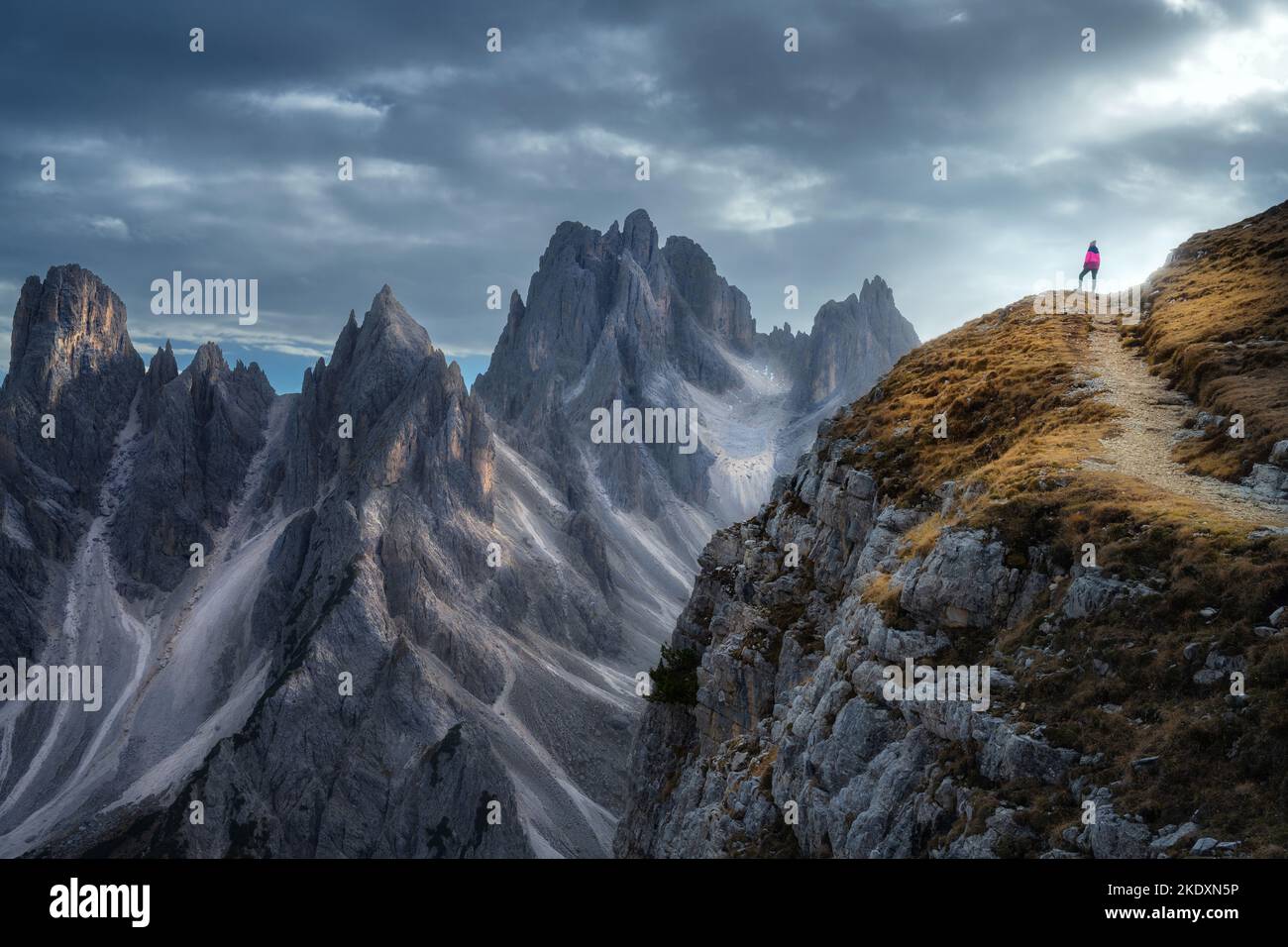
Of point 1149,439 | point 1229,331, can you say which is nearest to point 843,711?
point 1149,439

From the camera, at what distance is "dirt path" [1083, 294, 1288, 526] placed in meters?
26.4

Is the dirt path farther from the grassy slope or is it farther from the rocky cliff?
the grassy slope

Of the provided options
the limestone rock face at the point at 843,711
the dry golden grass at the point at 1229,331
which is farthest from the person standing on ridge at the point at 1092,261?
the limestone rock face at the point at 843,711

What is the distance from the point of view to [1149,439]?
1310 inches

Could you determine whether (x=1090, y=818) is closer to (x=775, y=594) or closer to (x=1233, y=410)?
(x=1233, y=410)

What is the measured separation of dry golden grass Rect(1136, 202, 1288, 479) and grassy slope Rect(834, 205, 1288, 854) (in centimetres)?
13

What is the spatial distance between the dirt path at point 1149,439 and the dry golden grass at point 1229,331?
0.77 meters

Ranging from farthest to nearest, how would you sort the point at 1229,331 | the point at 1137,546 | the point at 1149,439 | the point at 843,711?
1. the point at 1229,331
2. the point at 1149,439
3. the point at 843,711
4. the point at 1137,546

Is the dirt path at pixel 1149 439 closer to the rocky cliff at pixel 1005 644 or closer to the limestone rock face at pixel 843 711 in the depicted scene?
the rocky cliff at pixel 1005 644

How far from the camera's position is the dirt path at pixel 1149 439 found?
1039 inches

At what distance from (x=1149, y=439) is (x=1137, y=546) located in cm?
1136

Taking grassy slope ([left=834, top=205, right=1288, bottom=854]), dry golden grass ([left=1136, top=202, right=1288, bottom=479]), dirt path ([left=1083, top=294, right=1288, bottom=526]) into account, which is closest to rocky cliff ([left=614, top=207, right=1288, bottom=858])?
grassy slope ([left=834, top=205, right=1288, bottom=854])

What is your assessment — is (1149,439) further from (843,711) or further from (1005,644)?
(843,711)
